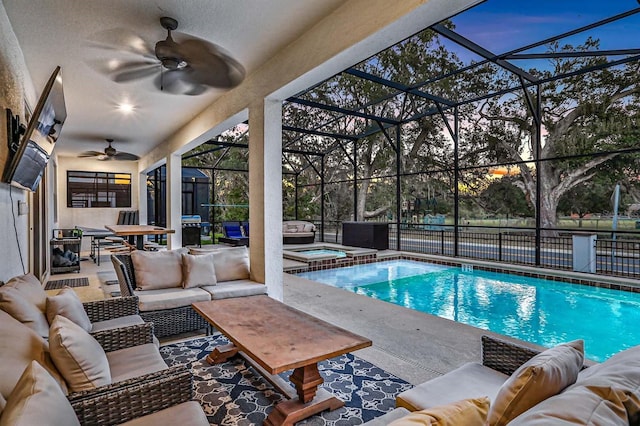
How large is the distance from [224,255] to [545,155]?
10.7 metres

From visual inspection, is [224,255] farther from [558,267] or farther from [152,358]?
[558,267]

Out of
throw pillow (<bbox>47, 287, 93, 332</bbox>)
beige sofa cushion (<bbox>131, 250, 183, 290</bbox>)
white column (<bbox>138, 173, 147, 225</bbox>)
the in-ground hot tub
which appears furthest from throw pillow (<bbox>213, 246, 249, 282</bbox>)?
white column (<bbox>138, 173, 147, 225</bbox>)

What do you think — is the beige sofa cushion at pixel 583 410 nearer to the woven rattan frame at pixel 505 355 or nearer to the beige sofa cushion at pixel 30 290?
the woven rattan frame at pixel 505 355

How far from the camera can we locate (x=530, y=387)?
1061 mm

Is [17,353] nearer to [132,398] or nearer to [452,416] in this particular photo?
[132,398]

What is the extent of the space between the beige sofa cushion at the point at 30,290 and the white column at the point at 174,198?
594 centimetres

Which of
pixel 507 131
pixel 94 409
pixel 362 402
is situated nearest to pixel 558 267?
pixel 507 131

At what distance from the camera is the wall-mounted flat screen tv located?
251 centimetres

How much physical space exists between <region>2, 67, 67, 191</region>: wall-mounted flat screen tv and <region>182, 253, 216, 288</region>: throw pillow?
5.34 feet

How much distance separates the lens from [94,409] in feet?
4.53

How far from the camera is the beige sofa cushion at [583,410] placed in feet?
2.61

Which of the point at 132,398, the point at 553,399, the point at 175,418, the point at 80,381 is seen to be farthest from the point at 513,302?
the point at 80,381

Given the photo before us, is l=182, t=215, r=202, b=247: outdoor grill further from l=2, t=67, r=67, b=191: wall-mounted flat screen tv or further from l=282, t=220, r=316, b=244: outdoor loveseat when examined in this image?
l=2, t=67, r=67, b=191: wall-mounted flat screen tv

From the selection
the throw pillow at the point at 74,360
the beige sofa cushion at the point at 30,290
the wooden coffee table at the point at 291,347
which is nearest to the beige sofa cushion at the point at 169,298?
the wooden coffee table at the point at 291,347
